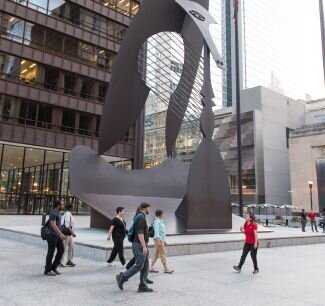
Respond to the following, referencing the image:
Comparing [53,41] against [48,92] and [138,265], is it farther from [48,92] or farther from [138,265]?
[138,265]

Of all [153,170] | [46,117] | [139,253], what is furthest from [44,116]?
[139,253]

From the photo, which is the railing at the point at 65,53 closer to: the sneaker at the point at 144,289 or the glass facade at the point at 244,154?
the glass facade at the point at 244,154

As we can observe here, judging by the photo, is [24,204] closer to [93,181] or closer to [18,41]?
[18,41]

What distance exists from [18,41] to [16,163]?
35.1 feet

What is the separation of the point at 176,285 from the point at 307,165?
42933 mm

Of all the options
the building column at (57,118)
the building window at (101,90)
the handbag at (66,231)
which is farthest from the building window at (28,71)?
the handbag at (66,231)

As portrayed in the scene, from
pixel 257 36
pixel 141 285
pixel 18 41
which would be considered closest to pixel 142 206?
pixel 141 285

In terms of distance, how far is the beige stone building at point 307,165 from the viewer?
A: 43.5m

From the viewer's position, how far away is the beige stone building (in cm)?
4350

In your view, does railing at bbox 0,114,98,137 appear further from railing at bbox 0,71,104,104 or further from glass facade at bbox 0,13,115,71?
glass facade at bbox 0,13,115,71

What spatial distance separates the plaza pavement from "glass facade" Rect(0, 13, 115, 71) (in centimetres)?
2577

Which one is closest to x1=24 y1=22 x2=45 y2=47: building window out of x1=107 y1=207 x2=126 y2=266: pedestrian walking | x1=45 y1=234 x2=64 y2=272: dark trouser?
x1=107 y1=207 x2=126 y2=266: pedestrian walking

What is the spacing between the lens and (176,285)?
6457 millimetres

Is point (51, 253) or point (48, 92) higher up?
point (48, 92)
